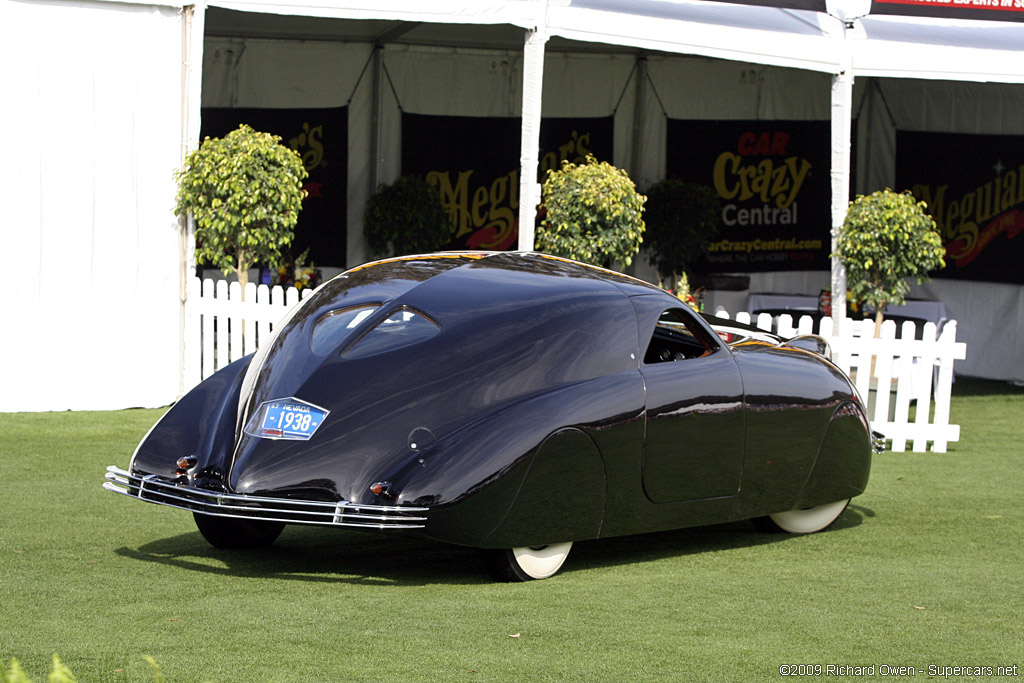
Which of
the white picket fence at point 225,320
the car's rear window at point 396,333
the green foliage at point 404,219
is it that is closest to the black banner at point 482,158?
the green foliage at point 404,219

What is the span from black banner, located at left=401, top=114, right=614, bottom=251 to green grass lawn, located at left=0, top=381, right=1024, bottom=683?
8.79m

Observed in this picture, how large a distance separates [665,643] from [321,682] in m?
1.28

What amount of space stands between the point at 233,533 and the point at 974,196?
39.3 ft

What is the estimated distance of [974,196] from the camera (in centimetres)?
1552

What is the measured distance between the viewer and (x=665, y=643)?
4652 millimetres

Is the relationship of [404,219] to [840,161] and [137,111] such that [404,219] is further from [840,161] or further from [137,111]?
[840,161]

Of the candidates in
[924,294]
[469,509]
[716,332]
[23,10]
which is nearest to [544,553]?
[469,509]

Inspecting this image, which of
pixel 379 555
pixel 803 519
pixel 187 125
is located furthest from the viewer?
pixel 187 125

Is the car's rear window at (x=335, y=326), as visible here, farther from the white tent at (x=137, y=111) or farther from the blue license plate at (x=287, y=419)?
the white tent at (x=137, y=111)

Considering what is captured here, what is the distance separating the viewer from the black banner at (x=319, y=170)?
1479 centimetres

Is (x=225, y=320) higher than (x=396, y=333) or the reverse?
the reverse

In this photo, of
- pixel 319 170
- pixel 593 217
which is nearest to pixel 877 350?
pixel 593 217

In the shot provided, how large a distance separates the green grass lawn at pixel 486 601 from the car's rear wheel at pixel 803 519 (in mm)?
80

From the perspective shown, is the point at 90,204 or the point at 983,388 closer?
the point at 90,204
